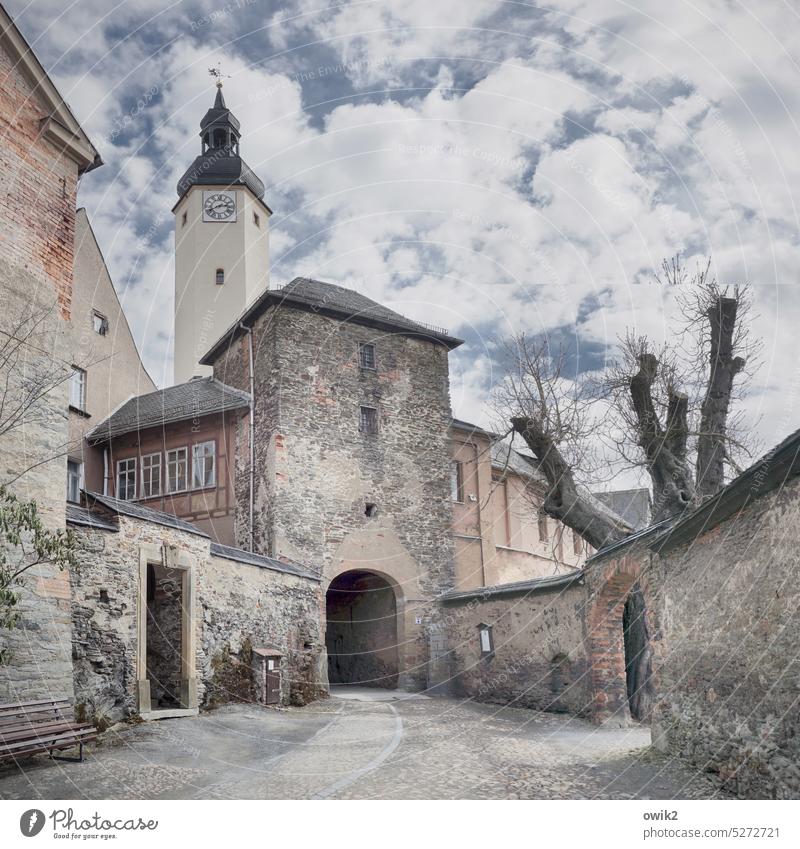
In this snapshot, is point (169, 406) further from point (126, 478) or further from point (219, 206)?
point (219, 206)

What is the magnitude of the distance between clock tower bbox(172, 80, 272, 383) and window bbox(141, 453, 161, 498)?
22.9 ft

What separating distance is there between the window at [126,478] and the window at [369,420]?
511cm

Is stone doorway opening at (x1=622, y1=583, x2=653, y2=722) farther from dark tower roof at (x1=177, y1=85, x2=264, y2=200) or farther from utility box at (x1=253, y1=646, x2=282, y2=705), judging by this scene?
dark tower roof at (x1=177, y1=85, x2=264, y2=200)

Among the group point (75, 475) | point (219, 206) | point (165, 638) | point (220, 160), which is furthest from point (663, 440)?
point (220, 160)

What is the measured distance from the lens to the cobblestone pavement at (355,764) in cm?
595

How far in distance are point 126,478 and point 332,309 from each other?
585 cm

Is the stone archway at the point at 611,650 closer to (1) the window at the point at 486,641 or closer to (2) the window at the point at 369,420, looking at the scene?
(1) the window at the point at 486,641

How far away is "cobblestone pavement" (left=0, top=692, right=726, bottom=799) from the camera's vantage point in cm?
595

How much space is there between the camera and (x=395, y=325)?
18.3 m

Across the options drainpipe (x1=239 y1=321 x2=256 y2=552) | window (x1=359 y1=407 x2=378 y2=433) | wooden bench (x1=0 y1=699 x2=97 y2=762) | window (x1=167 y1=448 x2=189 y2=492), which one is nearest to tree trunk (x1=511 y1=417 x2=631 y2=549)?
window (x1=359 y1=407 x2=378 y2=433)

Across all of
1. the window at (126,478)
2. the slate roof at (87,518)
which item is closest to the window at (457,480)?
the window at (126,478)

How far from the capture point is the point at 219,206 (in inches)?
1009

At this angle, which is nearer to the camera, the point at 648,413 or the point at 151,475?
the point at 648,413
